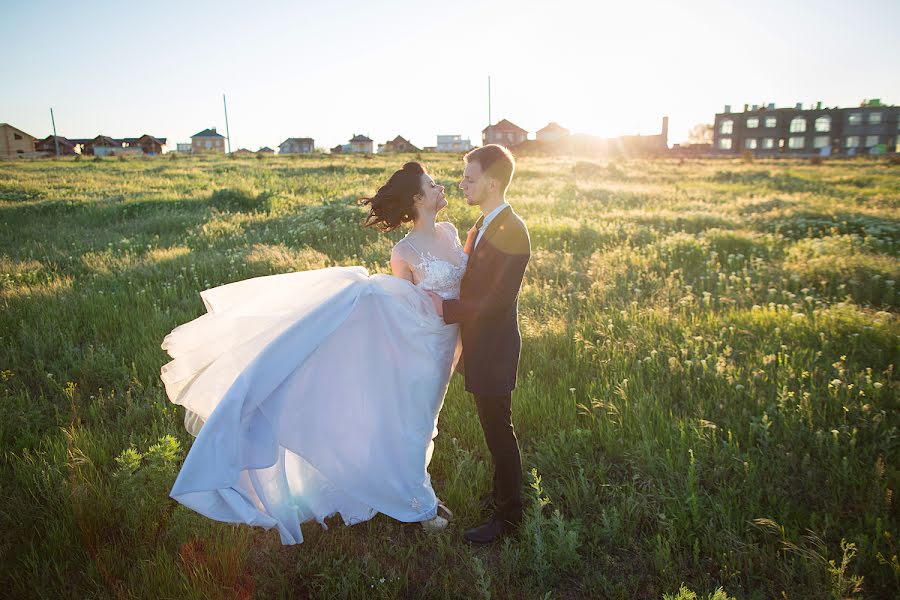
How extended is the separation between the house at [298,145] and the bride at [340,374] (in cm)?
12505

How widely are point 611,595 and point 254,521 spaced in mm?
2265

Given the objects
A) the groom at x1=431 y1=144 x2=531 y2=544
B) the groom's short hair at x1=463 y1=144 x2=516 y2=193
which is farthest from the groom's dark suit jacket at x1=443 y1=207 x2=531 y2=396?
the groom's short hair at x1=463 y1=144 x2=516 y2=193

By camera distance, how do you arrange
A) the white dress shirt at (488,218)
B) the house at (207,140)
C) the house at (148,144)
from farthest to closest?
the house at (207,140) → the house at (148,144) → the white dress shirt at (488,218)

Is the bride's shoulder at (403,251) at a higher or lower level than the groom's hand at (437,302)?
higher

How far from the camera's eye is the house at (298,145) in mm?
121125

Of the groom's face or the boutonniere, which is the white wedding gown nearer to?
the boutonniere

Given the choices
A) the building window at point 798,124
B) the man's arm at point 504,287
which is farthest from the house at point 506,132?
the man's arm at point 504,287

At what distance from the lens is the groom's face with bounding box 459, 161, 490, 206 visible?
3.44 meters

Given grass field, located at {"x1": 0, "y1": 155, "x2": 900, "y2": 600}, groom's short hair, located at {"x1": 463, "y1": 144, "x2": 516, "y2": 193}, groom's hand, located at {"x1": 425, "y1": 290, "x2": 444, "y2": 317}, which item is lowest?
grass field, located at {"x1": 0, "y1": 155, "x2": 900, "y2": 600}

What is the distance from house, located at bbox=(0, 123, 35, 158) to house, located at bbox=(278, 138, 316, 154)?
4742 cm

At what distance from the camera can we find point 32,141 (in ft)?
282

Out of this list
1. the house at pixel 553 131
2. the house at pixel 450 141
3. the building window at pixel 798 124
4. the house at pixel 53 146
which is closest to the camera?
A: the building window at pixel 798 124

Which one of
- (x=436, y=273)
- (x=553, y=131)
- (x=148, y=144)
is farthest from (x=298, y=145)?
(x=436, y=273)

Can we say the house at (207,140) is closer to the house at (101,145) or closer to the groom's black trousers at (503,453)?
the house at (101,145)
